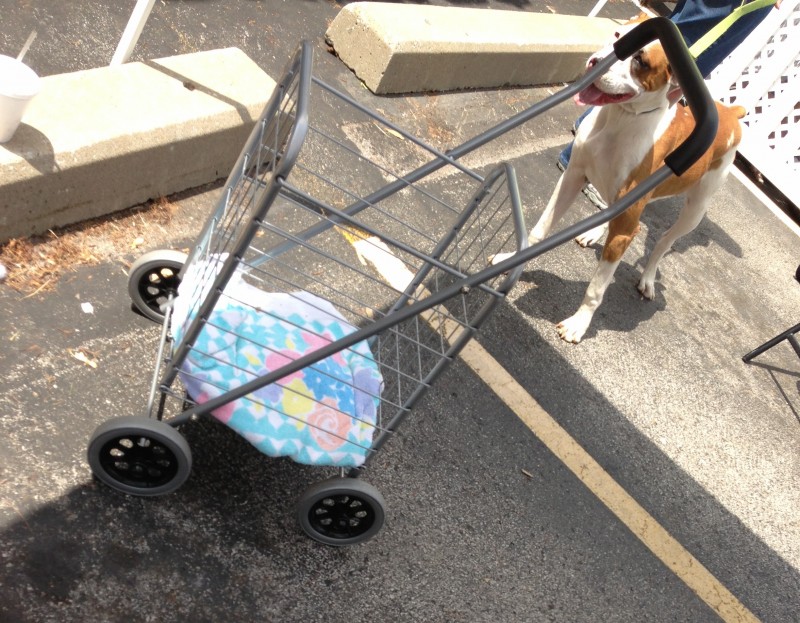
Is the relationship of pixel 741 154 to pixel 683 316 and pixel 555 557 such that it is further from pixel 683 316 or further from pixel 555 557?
pixel 555 557

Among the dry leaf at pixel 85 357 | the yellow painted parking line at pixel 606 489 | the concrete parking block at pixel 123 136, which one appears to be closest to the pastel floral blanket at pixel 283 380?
the dry leaf at pixel 85 357

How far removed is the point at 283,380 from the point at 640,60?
205 cm

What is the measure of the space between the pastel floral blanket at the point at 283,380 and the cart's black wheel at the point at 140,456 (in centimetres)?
18

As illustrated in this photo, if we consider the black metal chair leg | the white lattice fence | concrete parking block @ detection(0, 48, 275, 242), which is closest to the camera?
concrete parking block @ detection(0, 48, 275, 242)

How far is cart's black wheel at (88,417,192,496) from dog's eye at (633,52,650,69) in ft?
8.02

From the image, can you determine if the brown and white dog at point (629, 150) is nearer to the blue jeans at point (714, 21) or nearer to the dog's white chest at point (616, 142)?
the dog's white chest at point (616, 142)

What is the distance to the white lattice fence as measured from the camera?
7.34 meters

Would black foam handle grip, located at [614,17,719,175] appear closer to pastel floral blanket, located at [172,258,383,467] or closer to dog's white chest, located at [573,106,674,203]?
pastel floral blanket, located at [172,258,383,467]

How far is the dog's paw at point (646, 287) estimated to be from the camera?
4.99 metres

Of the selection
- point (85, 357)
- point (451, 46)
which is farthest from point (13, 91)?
point (451, 46)

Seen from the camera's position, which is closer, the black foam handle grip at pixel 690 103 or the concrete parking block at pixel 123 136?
the black foam handle grip at pixel 690 103

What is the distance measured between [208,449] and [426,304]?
1.10 meters

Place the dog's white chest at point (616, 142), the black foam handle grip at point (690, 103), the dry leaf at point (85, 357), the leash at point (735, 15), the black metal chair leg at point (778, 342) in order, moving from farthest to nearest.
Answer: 1. the black metal chair leg at point (778, 342)
2. the leash at point (735, 15)
3. the dog's white chest at point (616, 142)
4. the dry leaf at point (85, 357)
5. the black foam handle grip at point (690, 103)

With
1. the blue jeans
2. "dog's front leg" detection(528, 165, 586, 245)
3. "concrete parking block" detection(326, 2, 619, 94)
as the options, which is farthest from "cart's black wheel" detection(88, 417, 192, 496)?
the blue jeans
